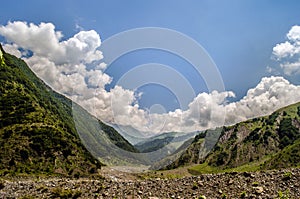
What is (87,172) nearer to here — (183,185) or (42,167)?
(42,167)

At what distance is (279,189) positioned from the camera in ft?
72.1

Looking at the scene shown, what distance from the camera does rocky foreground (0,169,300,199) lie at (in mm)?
22109

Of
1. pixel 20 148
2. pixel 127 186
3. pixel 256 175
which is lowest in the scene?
pixel 127 186

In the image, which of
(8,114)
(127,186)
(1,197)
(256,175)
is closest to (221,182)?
(256,175)

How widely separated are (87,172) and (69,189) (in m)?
131

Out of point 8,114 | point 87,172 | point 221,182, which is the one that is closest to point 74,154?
point 87,172

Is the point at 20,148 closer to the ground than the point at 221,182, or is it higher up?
higher up

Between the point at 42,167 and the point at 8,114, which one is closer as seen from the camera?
the point at 42,167

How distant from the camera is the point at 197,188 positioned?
24594 mm

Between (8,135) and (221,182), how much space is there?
150m

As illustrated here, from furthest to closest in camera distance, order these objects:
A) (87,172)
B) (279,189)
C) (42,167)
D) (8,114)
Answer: (8,114)
(87,172)
(42,167)
(279,189)

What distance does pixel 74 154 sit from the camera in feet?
559

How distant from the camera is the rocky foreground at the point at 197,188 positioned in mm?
22109

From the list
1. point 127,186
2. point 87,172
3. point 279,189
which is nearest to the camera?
point 279,189
